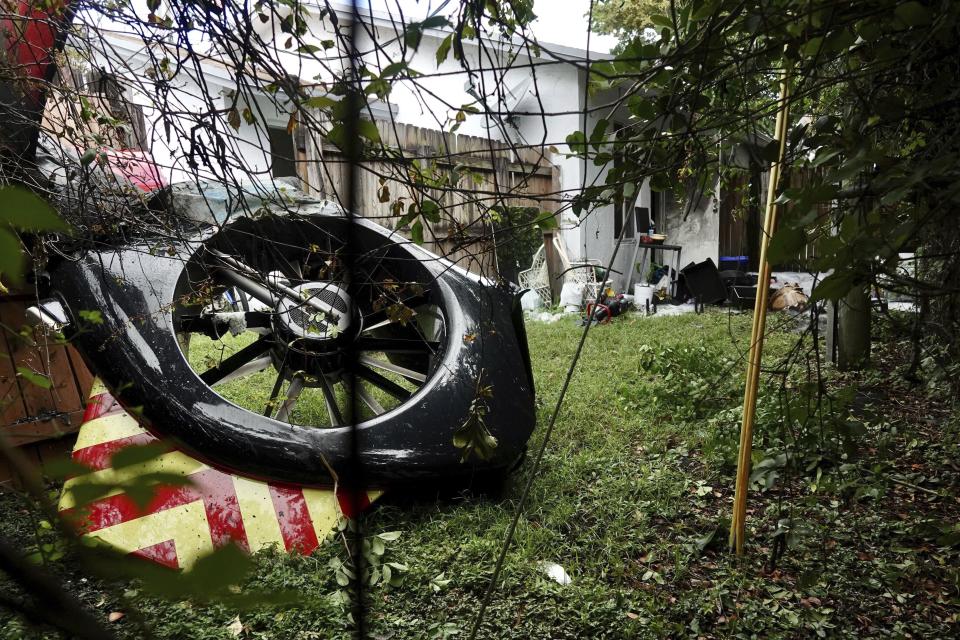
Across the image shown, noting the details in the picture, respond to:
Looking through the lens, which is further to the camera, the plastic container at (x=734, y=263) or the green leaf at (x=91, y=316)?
the plastic container at (x=734, y=263)

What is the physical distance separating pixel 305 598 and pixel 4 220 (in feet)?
1.11

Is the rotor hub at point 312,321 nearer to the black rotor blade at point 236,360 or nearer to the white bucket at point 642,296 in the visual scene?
the black rotor blade at point 236,360

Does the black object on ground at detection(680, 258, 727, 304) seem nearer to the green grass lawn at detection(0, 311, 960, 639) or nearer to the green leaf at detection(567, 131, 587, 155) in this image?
the green grass lawn at detection(0, 311, 960, 639)

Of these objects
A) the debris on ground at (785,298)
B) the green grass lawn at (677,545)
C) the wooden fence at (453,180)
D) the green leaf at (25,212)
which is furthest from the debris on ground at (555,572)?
the debris on ground at (785,298)

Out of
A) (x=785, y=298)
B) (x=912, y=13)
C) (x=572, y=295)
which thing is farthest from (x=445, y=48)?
(x=785, y=298)

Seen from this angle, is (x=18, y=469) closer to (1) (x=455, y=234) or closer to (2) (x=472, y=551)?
(1) (x=455, y=234)

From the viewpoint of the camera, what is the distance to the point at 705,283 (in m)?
8.71

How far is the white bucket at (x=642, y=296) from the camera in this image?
28.7 feet

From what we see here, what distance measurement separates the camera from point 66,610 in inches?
14.3

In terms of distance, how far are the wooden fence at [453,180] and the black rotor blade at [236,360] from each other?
943mm

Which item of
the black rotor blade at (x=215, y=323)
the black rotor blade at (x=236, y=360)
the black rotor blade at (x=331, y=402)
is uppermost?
the black rotor blade at (x=215, y=323)

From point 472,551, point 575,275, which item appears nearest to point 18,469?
point 472,551

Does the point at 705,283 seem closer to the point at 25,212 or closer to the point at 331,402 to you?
the point at 331,402

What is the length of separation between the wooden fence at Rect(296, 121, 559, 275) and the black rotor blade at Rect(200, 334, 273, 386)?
3.10 ft
